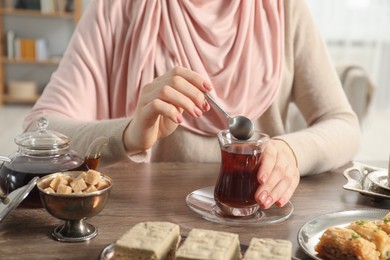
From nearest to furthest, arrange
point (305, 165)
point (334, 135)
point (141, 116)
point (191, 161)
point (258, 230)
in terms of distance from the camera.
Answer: point (258, 230)
point (141, 116)
point (305, 165)
point (334, 135)
point (191, 161)

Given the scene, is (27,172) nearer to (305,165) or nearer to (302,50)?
(305,165)

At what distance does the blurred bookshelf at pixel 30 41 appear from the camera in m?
5.14

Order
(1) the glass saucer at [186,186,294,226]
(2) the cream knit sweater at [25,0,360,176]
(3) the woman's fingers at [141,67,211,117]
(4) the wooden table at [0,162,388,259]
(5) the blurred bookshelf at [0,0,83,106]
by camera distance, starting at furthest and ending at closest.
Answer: (5) the blurred bookshelf at [0,0,83,106] < (2) the cream knit sweater at [25,0,360,176] < (3) the woman's fingers at [141,67,211,117] < (1) the glass saucer at [186,186,294,226] < (4) the wooden table at [0,162,388,259]

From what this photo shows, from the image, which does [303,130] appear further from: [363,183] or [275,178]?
[275,178]

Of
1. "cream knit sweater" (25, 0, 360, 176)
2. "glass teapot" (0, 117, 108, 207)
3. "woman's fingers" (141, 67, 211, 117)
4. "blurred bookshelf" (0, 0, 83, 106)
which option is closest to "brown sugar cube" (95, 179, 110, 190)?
"glass teapot" (0, 117, 108, 207)

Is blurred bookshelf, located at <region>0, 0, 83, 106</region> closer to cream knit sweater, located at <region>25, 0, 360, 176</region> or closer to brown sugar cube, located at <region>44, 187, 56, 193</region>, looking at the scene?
cream knit sweater, located at <region>25, 0, 360, 176</region>

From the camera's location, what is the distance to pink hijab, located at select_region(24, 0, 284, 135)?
4.79ft

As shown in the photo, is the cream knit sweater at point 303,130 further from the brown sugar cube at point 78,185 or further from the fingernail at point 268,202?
the brown sugar cube at point 78,185

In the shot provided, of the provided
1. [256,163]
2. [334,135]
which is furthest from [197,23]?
[256,163]

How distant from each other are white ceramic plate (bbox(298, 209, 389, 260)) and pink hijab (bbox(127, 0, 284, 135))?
1.84ft

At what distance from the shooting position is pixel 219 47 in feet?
4.99

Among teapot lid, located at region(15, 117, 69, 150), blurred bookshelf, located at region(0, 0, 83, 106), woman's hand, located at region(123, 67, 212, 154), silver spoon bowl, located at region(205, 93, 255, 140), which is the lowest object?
blurred bookshelf, located at region(0, 0, 83, 106)

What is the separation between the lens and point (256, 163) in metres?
1.00

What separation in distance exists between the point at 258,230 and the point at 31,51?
4.69m
